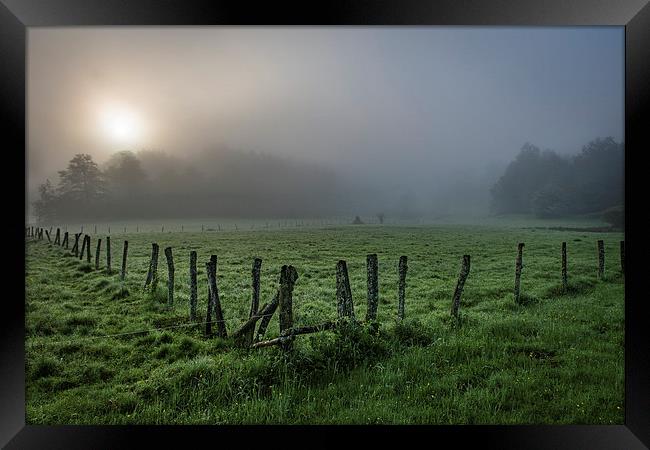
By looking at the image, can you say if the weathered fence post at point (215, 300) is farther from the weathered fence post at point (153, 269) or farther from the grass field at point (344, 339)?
the weathered fence post at point (153, 269)

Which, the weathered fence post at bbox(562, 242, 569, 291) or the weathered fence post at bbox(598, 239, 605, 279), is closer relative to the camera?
the weathered fence post at bbox(598, 239, 605, 279)

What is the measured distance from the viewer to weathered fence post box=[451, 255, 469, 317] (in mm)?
4746

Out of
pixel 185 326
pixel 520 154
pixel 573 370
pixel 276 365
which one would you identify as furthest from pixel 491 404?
pixel 185 326

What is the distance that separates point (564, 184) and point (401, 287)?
274cm

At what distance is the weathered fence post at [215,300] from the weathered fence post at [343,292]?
4.77 ft

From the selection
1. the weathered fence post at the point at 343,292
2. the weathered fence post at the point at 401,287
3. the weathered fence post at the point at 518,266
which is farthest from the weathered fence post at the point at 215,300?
the weathered fence post at the point at 518,266

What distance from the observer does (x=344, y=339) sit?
391cm

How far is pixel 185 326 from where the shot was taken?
4395mm

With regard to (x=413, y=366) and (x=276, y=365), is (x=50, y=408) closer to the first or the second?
(x=276, y=365)

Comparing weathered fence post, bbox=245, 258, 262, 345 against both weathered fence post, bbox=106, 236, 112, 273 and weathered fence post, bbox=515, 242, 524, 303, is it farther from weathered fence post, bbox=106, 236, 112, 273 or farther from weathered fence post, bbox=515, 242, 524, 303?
weathered fence post, bbox=515, 242, 524, 303

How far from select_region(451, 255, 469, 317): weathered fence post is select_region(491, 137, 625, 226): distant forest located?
0.87 metres

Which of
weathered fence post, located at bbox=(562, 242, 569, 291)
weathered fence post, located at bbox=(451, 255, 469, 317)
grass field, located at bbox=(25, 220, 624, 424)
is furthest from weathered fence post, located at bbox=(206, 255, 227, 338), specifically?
weathered fence post, located at bbox=(562, 242, 569, 291)

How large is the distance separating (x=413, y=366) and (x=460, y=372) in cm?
57

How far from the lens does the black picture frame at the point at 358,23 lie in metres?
3.61
